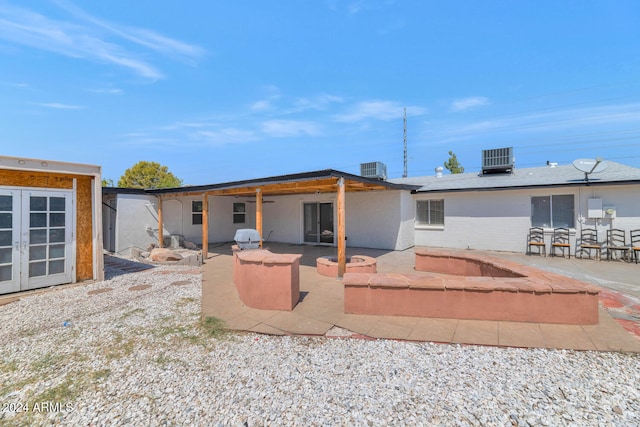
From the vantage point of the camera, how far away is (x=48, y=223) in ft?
20.4

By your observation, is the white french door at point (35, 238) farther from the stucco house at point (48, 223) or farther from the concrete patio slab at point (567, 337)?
the concrete patio slab at point (567, 337)

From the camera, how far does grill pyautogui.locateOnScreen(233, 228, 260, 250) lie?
704cm

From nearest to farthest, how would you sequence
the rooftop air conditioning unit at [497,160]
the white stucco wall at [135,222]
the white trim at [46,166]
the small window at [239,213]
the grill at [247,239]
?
1. the white trim at [46,166]
2. the grill at [247,239]
3. the white stucco wall at [135,222]
4. the rooftop air conditioning unit at [497,160]
5. the small window at [239,213]

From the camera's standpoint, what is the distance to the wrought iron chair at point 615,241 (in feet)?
28.9

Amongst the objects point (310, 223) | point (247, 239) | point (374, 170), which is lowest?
point (247, 239)

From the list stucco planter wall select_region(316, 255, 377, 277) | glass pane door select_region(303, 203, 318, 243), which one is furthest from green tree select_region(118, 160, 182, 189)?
stucco planter wall select_region(316, 255, 377, 277)

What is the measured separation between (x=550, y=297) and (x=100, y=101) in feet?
51.7

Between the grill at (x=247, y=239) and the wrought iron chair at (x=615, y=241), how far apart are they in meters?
11.2

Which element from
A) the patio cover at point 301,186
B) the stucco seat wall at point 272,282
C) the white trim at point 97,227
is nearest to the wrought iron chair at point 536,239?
the patio cover at point 301,186

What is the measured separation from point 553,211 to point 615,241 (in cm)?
186

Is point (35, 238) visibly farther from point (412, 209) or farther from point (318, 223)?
point (412, 209)

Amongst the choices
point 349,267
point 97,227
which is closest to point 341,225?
point 349,267

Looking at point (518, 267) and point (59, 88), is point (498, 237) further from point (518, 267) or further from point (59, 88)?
point (59, 88)

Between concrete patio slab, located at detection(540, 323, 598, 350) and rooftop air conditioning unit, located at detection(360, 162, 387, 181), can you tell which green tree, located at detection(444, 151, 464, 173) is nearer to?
rooftop air conditioning unit, located at detection(360, 162, 387, 181)
